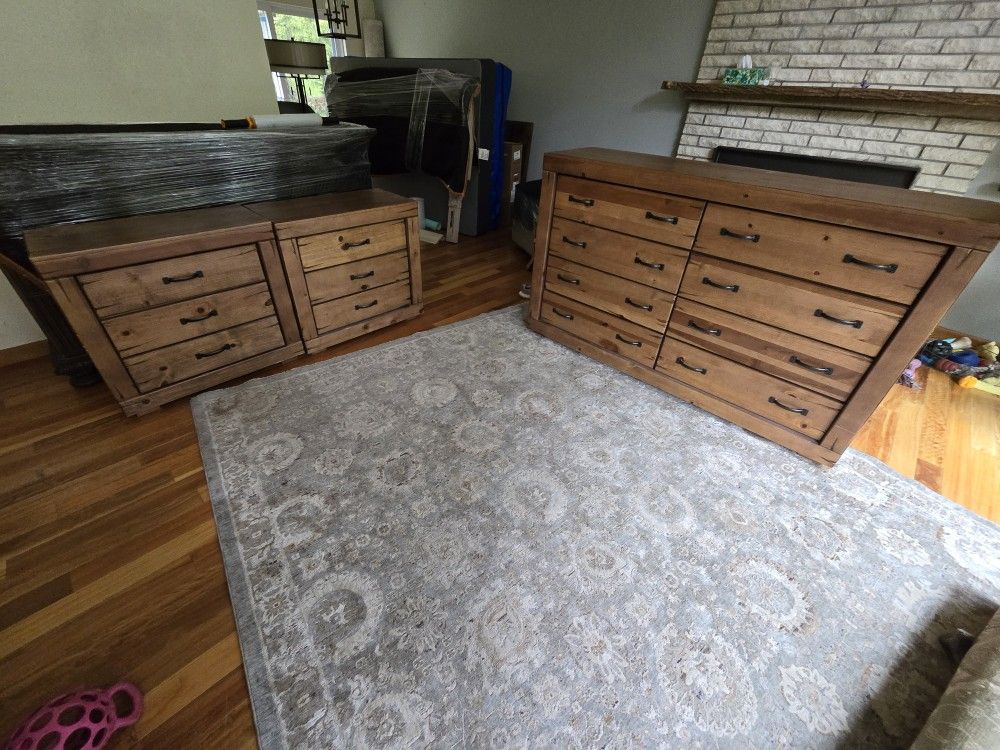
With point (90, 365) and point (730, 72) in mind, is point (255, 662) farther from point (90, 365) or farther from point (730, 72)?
point (730, 72)

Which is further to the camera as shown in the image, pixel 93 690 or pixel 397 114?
pixel 397 114

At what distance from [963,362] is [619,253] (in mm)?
1917

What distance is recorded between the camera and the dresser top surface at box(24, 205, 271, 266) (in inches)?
49.6

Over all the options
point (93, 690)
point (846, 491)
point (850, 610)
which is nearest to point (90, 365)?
point (93, 690)

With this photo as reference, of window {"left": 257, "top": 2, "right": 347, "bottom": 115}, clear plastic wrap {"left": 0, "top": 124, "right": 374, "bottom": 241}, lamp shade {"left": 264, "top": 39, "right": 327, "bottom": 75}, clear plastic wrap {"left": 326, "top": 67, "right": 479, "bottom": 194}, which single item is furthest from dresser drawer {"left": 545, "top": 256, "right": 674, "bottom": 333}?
window {"left": 257, "top": 2, "right": 347, "bottom": 115}

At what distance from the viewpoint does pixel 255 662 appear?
2.96 ft

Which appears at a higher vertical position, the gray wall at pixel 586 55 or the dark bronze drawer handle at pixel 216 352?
the gray wall at pixel 586 55

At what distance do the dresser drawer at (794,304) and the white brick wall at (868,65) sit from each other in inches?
70.9

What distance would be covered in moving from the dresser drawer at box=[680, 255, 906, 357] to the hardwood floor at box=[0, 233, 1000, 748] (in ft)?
2.08

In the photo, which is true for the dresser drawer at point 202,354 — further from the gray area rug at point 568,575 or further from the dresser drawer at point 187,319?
the gray area rug at point 568,575

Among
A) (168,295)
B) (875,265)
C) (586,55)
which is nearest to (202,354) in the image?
(168,295)

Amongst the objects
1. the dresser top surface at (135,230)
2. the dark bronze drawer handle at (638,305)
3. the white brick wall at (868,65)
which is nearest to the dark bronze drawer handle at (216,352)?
the dresser top surface at (135,230)

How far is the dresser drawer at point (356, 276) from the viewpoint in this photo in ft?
5.91

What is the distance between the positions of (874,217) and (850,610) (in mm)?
1056
